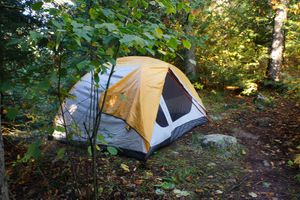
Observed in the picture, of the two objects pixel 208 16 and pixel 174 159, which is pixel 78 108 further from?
pixel 208 16

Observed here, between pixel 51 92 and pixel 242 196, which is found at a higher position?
pixel 51 92

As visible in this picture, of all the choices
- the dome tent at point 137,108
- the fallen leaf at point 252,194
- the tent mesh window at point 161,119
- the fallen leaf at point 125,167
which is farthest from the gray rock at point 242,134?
the fallen leaf at point 125,167

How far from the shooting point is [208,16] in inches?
393

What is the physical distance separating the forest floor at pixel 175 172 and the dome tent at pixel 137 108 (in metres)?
0.25

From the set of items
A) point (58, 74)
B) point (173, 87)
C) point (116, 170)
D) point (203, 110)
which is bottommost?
point (116, 170)

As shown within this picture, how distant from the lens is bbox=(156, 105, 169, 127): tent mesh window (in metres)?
5.17

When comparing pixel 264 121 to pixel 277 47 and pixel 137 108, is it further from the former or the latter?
pixel 277 47

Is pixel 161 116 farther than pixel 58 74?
Yes

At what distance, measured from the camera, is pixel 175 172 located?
4.25 meters

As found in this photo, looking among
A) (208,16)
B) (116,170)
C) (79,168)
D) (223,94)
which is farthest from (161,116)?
(208,16)

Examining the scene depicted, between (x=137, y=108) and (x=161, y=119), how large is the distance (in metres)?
0.65

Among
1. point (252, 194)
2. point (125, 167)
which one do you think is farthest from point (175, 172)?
point (252, 194)

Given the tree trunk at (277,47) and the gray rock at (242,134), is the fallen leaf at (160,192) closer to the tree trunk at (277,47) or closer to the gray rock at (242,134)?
the gray rock at (242,134)

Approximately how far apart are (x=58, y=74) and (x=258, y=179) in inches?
129
